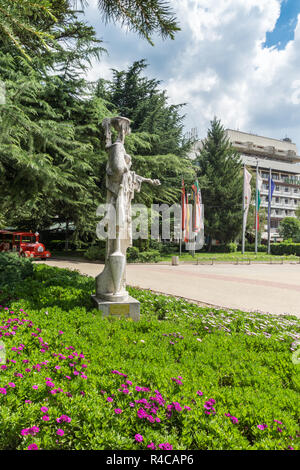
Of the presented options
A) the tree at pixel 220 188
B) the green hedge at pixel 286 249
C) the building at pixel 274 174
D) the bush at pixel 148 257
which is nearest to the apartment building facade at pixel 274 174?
the building at pixel 274 174

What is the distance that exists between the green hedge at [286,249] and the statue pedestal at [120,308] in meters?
34.6

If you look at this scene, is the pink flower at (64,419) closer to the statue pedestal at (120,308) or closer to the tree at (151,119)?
the statue pedestal at (120,308)

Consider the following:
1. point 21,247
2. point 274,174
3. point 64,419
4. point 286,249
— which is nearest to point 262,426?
point 64,419

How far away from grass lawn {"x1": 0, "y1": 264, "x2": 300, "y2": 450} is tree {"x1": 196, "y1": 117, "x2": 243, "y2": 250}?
3171 centimetres

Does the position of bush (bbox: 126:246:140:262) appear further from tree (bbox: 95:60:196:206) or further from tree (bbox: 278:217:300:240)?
tree (bbox: 278:217:300:240)

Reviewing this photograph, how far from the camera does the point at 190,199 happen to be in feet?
98.0

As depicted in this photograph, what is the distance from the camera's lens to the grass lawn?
6.47 feet

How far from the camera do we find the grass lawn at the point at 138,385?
6.47ft

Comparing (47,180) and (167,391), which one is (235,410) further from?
(47,180)

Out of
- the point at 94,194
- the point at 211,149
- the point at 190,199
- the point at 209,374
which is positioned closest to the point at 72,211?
the point at 94,194

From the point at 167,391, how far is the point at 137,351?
3.04 ft

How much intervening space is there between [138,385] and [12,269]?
6.46m

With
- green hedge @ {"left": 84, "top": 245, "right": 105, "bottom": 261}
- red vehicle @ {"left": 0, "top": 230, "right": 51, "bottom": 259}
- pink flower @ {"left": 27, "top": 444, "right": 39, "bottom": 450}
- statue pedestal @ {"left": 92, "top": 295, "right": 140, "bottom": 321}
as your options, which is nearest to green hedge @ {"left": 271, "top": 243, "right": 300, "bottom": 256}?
green hedge @ {"left": 84, "top": 245, "right": 105, "bottom": 261}

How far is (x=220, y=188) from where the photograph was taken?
34.6m
